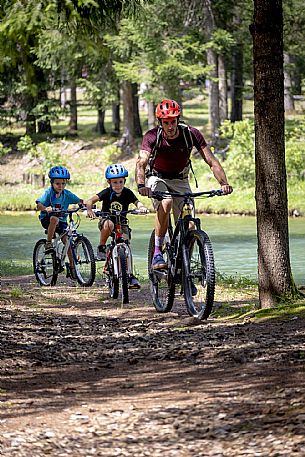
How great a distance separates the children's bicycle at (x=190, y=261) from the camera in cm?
1017

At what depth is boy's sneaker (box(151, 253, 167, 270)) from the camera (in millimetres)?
11336

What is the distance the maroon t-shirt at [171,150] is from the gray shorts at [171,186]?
0.11m

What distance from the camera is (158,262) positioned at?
11.4 m

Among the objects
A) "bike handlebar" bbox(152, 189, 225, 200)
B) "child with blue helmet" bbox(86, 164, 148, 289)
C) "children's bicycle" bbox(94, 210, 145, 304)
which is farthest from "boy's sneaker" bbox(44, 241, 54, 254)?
"bike handlebar" bbox(152, 189, 225, 200)

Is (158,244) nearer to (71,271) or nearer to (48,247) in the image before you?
(71,271)

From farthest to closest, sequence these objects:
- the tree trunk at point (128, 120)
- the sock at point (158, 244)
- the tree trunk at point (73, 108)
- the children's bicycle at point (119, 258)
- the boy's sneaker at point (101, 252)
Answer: the tree trunk at point (73, 108) → the tree trunk at point (128, 120) → the boy's sneaker at point (101, 252) → the children's bicycle at point (119, 258) → the sock at point (158, 244)

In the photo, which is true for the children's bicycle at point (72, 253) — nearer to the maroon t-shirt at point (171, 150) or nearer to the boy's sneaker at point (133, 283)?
the boy's sneaker at point (133, 283)

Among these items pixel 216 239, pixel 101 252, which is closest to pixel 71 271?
pixel 101 252

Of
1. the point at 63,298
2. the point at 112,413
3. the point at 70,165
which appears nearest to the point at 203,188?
the point at 70,165

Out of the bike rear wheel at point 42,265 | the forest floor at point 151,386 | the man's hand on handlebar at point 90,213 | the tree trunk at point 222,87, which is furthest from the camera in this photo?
the tree trunk at point 222,87

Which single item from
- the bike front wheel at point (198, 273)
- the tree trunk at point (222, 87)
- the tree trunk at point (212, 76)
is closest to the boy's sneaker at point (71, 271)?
the bike front wheel at point (198, 273)

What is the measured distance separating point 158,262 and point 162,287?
637mm

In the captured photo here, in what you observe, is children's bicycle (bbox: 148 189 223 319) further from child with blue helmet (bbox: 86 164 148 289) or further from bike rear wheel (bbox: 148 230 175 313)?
child with blue helmet (bbox: 86 164 148 289)

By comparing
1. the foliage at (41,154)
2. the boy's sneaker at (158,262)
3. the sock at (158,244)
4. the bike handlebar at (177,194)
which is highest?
the bike handlebar at (177,194)
